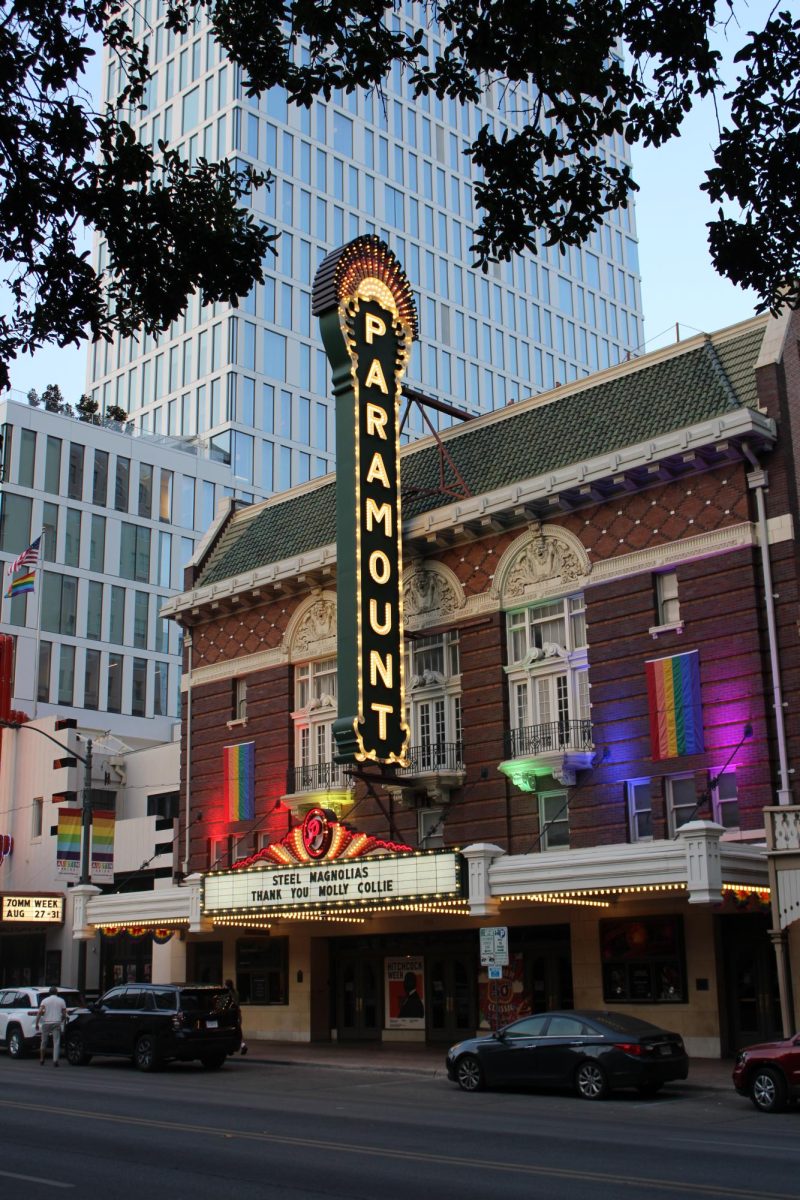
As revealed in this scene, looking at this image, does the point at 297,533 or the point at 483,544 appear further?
the point at 297,533

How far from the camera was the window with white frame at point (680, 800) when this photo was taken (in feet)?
89.1

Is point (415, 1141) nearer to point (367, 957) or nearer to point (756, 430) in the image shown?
point (756, 430)

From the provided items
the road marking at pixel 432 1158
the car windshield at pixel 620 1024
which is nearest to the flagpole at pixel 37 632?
the car windshield at pixel 620 1024

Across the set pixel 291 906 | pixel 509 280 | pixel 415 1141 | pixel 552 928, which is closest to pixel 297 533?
pixel 291 906

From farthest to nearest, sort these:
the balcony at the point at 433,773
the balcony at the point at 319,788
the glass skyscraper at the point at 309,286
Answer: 1. the glass skyscraper at the point at 309,286
2. the balcony at the point at 319,788
3. the balcony at the point at 433,773

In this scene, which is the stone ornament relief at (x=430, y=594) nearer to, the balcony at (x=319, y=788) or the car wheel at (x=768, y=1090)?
the balcony at (x=319, y=788)

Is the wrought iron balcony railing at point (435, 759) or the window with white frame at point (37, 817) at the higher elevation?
the window with white frame at point (37, 817)

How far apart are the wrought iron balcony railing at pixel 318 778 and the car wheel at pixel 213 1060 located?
773 cm

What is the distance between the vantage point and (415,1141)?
49.9 feet

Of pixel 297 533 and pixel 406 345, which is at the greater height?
pixel 406 345

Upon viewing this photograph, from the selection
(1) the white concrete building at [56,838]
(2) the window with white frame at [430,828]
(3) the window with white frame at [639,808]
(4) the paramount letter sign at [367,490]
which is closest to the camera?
(3) the window with white frame at [639,808]

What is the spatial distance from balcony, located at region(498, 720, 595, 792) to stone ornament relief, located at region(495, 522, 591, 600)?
310cm

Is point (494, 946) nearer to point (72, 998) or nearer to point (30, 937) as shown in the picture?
point (72, 998)

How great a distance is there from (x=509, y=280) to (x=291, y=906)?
238ft
